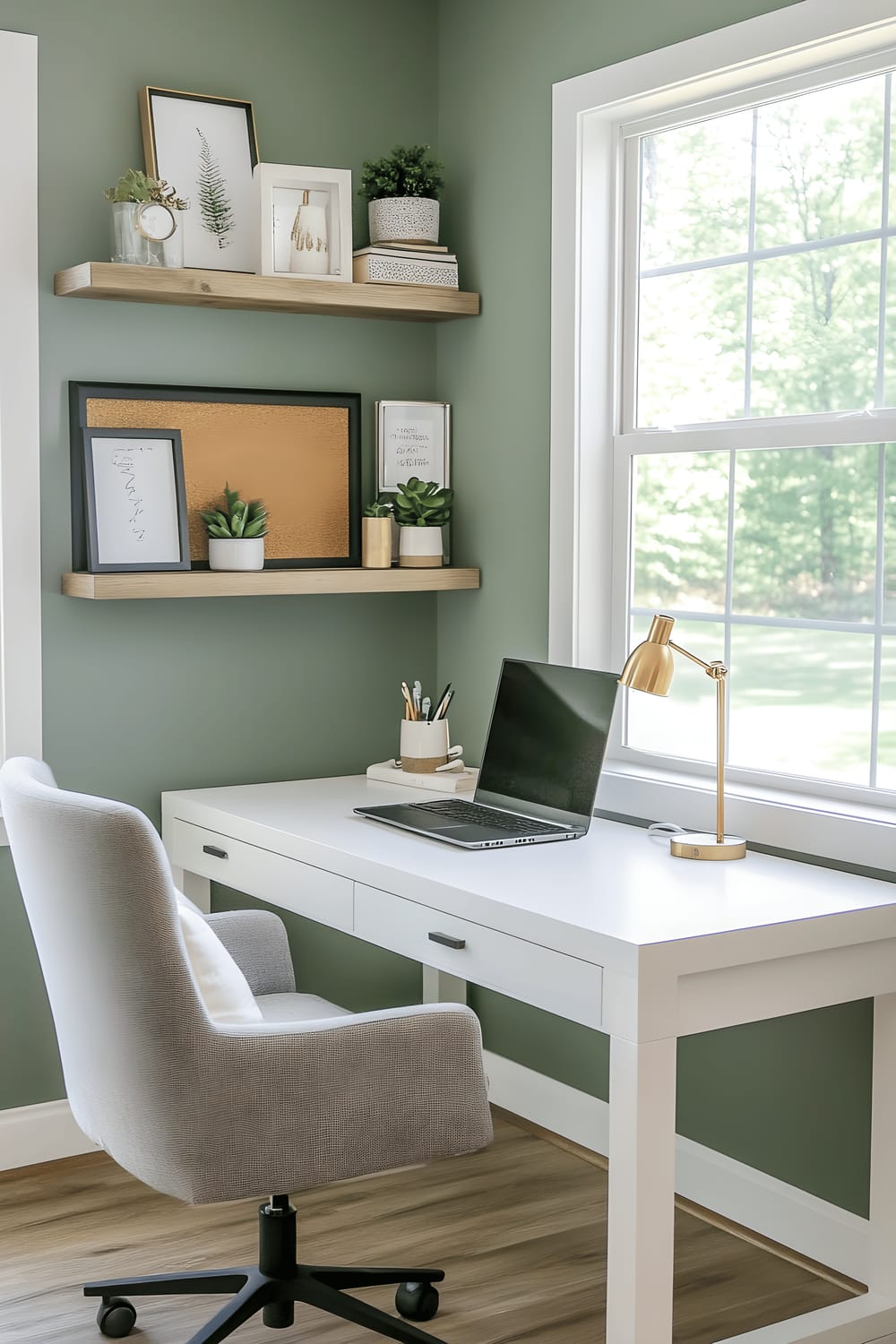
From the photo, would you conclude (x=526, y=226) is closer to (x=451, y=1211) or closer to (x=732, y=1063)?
(x=732, y=1063)

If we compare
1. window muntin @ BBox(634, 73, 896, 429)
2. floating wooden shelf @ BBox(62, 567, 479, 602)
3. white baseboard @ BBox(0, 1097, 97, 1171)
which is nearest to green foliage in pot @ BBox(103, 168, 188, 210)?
floating wooden shelf @ BBox(62, 567, 479, 602)

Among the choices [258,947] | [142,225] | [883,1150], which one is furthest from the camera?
[142,225]

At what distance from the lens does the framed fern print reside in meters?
3.12

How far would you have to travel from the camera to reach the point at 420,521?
134 inches

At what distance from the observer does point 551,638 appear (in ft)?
10.6

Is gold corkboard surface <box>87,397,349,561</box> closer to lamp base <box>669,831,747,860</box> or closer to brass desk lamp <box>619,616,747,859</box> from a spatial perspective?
brass desk lamp <box>619,616,747,859</box>

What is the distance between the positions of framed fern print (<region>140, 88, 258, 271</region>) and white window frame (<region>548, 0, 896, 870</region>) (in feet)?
2.25

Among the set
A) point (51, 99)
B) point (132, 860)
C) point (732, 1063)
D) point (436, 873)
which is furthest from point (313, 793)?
point (51, 99)

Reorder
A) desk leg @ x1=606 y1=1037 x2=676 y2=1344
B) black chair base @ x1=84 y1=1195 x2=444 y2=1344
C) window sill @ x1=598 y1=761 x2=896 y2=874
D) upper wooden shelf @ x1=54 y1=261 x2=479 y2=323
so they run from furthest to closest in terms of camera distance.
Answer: upper wooden shelf @ x1=54 y1=261 x2=479 y2=323 → window sill @ x1=598 y1=761 x2=896 y2=874 → black chair base @ x1=84 y1=1195 x2=444 y2=1344 → desk leg @ x1=606 y1=1037 x2=676 y2=1344

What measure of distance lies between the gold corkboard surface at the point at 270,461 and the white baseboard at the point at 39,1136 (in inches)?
49.4

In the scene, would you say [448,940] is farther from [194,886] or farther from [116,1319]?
[194,886]

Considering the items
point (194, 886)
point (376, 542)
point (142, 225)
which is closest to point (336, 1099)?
point (194, 886)

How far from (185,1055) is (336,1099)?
9.1 inches

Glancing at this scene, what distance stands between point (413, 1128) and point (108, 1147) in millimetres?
459
